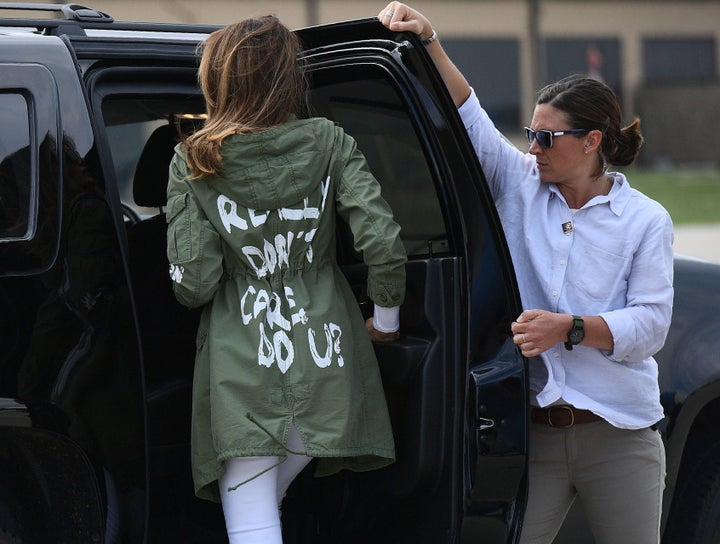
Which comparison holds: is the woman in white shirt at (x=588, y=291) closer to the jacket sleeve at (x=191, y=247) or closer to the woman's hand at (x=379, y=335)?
the woman's hand at (x=379, y=335)

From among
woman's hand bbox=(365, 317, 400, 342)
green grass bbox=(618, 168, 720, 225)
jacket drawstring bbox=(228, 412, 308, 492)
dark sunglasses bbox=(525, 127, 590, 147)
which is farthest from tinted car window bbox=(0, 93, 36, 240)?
green grass bbox=(618, 168, 720, 225)

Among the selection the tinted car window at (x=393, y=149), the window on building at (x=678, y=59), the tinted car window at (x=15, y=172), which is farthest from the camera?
the window on building at (x=678, y=59)

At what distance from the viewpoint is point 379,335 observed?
256 centimetres

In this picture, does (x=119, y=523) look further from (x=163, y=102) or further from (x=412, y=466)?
(x=163, y=102)

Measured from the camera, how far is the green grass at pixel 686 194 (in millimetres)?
17281

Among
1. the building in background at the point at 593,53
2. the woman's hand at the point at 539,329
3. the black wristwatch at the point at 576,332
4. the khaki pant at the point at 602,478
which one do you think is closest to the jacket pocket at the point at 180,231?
the woman's hand at the point at 539,329

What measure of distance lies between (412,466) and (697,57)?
151ft

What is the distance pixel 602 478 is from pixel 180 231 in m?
1.15

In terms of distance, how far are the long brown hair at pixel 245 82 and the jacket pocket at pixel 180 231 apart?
74 millimetres

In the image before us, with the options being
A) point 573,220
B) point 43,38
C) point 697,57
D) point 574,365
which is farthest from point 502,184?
point 697,57

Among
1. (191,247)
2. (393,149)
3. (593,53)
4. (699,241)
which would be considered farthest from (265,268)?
(593,53)

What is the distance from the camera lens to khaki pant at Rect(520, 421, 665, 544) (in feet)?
8.57

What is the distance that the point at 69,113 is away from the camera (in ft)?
7.54

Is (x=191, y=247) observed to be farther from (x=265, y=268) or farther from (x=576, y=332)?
(x=576, y=332)
